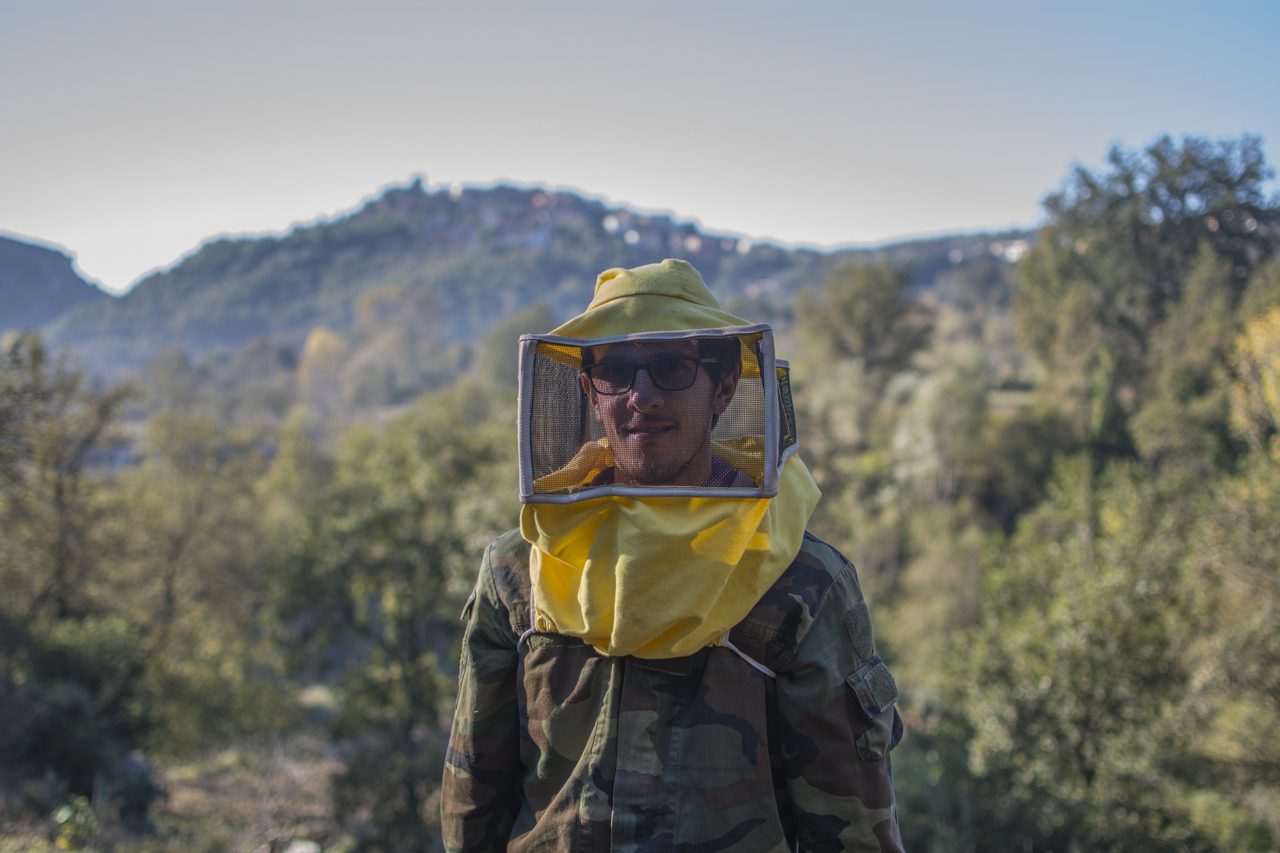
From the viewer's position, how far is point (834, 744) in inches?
78.3

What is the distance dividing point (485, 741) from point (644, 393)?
1.06m

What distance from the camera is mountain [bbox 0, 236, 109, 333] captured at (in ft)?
451

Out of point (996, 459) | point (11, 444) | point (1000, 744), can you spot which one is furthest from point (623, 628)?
point (996, 459)

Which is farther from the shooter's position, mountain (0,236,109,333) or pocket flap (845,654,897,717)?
mountain (0,236,109,333)

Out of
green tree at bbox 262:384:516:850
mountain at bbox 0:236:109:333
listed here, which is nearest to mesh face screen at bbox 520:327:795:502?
green tree at bbox 262:384:516:850

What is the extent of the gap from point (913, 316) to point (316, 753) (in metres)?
42.3

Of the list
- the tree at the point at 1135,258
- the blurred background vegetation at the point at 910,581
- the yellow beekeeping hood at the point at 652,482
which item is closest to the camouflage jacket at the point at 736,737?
the yellow beekeeping hood at the point at 652,482

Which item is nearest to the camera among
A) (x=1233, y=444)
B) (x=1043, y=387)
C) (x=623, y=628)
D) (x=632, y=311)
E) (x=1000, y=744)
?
(x=623, y=628)

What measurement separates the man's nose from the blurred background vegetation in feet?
22.7

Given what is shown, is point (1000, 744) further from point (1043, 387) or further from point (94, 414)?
point (1043, 387)

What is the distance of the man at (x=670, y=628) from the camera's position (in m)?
1.98

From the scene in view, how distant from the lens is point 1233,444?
103 feet

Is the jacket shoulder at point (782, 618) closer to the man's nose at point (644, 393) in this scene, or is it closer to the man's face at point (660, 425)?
the man's face at point (660, 425)

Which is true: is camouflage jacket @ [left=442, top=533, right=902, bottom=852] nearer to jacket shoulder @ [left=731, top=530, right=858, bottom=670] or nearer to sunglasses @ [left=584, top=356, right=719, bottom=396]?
jacket shoulder @ [left=731, top=530, right=858, bottom=670]
